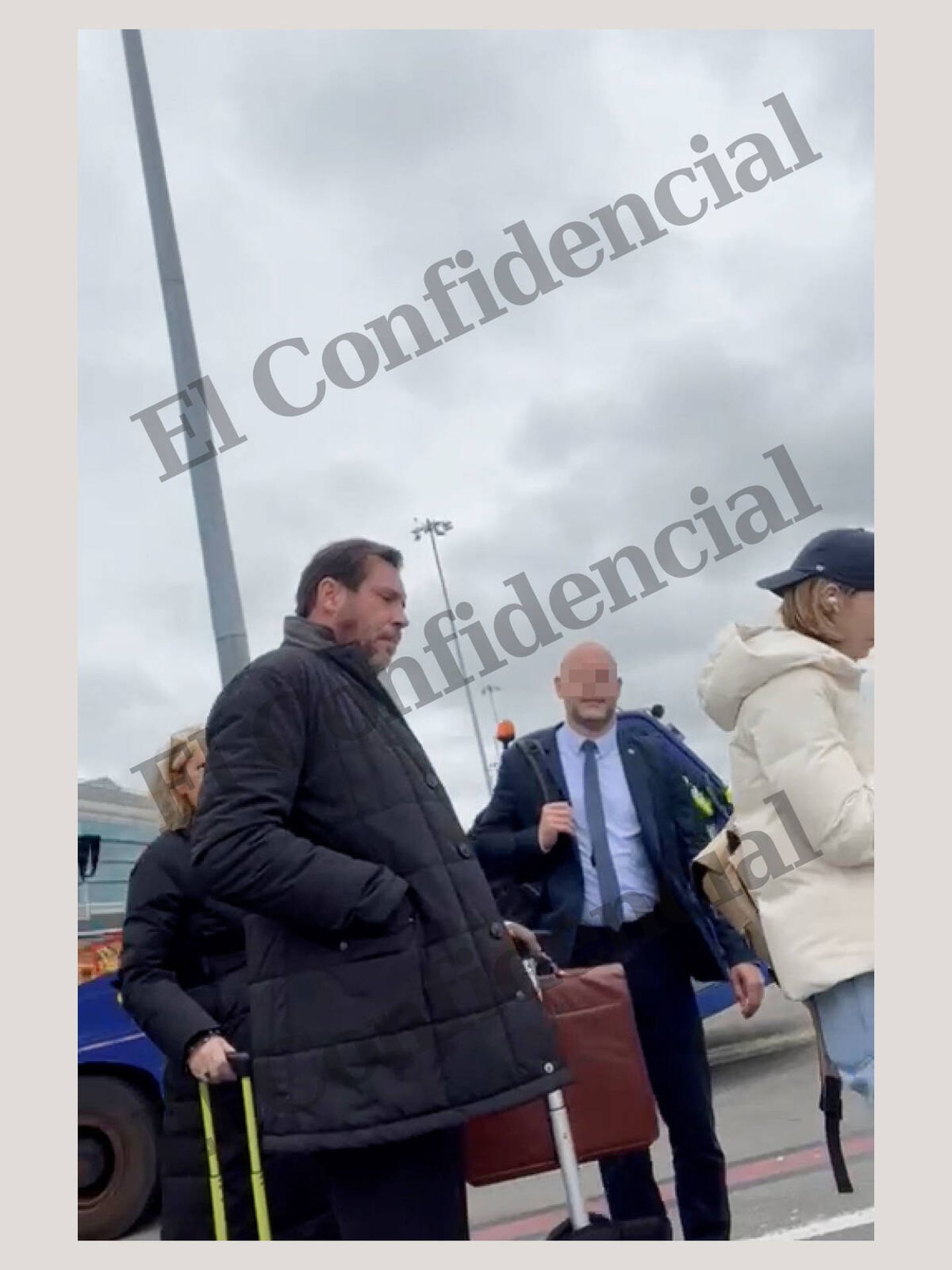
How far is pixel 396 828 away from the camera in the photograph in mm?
2166

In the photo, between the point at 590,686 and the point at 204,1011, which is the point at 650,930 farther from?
the point at 204,1011

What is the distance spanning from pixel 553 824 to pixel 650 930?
337 millimetres

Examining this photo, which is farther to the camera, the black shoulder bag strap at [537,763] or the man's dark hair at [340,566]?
the black shoulder bag strap at [537,763]

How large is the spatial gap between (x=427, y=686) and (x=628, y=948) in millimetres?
805

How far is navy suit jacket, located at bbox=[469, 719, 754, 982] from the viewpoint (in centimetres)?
289

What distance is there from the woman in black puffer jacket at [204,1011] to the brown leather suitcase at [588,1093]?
0.53 m

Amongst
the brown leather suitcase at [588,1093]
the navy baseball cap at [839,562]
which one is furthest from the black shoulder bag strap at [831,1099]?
the navy baseball cap at [839,562]

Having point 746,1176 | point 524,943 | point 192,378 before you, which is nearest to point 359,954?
point 524,943

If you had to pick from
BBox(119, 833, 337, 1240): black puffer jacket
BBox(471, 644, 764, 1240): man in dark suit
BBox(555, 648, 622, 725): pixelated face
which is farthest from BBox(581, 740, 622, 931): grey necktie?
BBox(119, 833, 337, 1240): black puffer jacket

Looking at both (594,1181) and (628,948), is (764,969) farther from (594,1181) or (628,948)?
(594,1181)

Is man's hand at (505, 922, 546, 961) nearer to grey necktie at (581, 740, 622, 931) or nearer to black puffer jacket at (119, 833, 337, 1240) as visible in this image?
grey necktie at (581, 740, 622, 931)

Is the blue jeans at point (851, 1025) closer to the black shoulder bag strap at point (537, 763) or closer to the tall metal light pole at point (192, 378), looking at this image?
the black shoulder bag strap at point (537, 763)

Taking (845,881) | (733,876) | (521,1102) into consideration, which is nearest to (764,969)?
(733,876)

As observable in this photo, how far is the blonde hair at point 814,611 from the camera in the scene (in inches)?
95.8
